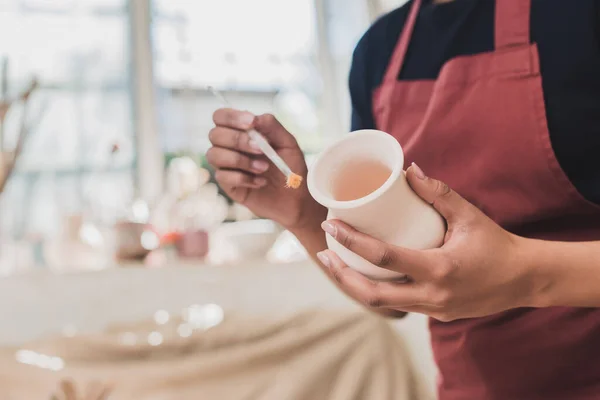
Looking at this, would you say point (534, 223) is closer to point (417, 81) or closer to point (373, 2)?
point (417, 81)

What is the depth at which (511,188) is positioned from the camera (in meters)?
0.68

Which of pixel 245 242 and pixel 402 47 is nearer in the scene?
pixel 402 47

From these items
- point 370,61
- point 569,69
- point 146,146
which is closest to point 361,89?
point 370,61

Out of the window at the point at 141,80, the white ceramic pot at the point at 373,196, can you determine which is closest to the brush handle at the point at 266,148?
the white ceramic pot at the point at 373,196

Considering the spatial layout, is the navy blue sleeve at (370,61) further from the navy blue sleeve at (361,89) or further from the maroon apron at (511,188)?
the maroon apron at (511,188)

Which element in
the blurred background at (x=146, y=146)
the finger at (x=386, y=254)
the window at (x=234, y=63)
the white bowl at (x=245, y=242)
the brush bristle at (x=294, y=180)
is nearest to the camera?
the finger at (x=386, y=254)

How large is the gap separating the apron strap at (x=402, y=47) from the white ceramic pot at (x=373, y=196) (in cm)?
33

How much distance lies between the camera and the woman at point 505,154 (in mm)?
654

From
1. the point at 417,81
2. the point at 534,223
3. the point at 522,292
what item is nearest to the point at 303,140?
the point at 417,81

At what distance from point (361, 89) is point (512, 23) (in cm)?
26

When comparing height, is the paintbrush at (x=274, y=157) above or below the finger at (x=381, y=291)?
above

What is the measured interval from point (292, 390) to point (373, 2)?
1.60 m

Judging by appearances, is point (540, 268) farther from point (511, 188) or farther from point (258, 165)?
point (258, 165)

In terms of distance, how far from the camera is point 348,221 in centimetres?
47
